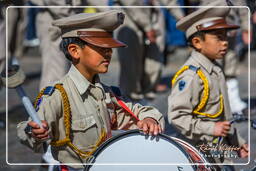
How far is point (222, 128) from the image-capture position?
3629 millimetres

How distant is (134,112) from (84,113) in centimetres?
23

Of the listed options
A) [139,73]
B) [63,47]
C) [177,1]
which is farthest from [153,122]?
[139,73]

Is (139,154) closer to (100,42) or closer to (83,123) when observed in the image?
(83,123)

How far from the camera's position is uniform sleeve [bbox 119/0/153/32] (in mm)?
4516

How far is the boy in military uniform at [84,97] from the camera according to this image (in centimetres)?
320

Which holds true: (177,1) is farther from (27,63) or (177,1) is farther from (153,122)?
(27,63)

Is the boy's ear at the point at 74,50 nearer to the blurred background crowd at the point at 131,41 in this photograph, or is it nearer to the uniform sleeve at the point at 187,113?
the blurred background crowd at the point at 131,41

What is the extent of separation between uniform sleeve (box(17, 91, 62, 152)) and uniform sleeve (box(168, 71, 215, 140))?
739 millimetres

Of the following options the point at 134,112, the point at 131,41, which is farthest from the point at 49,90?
the point at 131,41

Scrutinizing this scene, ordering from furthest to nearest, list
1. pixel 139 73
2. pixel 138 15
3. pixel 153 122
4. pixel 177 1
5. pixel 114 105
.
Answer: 1. pixel 139 73
2. pixel 138 15
3. pixel 177 1
4. pixel 114 105
5. pixel 153 122

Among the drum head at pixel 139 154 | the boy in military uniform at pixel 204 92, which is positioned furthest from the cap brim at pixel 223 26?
the drum head at pixel 139 154

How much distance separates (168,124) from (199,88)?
24 cm

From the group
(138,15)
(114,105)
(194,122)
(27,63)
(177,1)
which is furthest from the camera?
(27,63)

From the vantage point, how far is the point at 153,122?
314 centimetres
